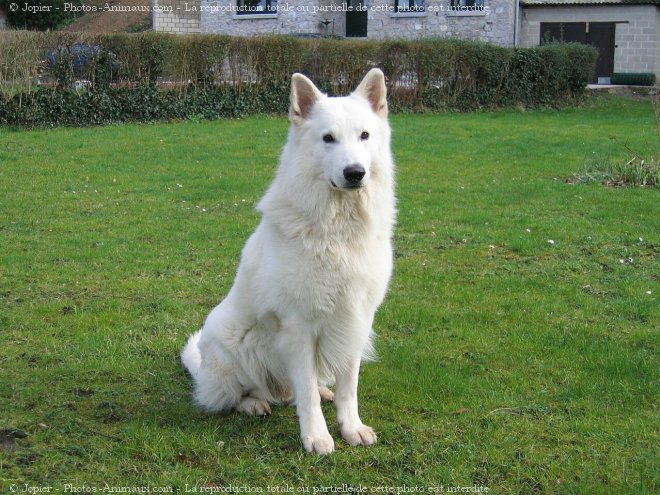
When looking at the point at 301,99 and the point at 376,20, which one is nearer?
the point at 301,99

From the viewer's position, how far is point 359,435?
3.85 meters

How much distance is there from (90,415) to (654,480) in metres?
2.88

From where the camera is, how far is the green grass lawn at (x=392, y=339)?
3611 millimetres

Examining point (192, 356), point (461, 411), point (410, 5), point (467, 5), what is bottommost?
point (461, 411)

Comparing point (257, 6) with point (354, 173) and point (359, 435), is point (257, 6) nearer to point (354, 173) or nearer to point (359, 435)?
point (354, 173)

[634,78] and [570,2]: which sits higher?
[570,2]

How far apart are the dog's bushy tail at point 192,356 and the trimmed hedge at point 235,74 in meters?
12.9

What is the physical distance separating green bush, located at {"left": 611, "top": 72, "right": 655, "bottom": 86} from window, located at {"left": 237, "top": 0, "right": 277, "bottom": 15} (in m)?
14.8

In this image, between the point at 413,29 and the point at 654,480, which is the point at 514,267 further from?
the point at 413,29

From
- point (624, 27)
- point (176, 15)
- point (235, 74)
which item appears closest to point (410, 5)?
point (624, 27)

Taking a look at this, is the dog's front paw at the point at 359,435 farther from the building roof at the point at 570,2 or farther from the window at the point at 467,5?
the building roof at the point at 570,2

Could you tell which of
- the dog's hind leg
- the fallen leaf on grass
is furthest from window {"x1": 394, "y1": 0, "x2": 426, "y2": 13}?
the dog's hind leg

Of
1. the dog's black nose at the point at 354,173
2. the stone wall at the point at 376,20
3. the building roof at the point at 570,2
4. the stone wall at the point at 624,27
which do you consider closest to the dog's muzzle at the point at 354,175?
the dog's black nose at the point at 354,173

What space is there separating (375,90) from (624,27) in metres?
31.1
